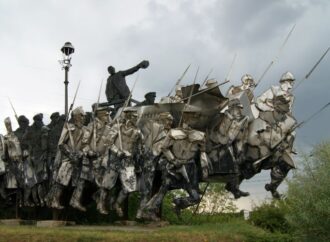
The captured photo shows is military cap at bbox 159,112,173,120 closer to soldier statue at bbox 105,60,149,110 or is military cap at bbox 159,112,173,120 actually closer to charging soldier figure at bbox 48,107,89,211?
charging soldier figure at bbox 48,107,89,211

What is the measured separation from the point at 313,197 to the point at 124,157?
18.1ft

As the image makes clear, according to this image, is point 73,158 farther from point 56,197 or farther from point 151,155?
Answer: point 151,155

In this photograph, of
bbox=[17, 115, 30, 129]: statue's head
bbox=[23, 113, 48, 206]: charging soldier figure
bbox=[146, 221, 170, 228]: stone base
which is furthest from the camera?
bbox=[17, 115, 30, 129]: statue's head

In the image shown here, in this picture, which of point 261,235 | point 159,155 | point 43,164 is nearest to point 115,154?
point 159,155

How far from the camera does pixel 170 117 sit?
15.9m

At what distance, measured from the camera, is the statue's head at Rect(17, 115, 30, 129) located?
18594mm

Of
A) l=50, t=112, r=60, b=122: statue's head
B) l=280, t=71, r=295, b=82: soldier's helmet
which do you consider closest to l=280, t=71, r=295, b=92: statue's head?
l=280, t=71, r=295, b=82: soldier's helmet

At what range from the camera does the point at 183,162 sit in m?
15.3

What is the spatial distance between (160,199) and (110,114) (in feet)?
13.4

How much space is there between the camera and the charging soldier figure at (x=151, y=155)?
1588 centimetres

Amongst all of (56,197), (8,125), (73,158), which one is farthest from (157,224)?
(8,125)

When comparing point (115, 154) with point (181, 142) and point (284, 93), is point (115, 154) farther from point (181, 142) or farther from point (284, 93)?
point (284, 93)

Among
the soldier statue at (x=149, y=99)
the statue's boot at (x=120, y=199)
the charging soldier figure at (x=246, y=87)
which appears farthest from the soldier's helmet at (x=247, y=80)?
the statue's boot at (x=120, y=199)

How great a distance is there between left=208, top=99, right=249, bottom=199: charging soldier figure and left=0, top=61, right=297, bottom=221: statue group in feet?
0.08
